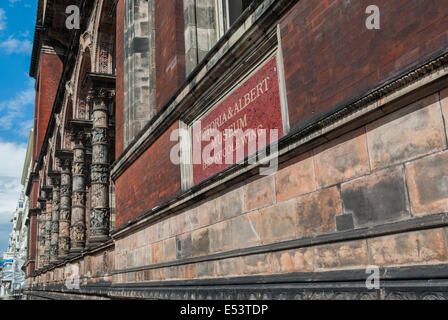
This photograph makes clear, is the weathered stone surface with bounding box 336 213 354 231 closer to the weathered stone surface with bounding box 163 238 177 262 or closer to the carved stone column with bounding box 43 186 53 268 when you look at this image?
the weathered stone surface with bounding box 163 238 177 262

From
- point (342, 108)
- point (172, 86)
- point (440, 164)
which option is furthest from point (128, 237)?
point (440, 164)

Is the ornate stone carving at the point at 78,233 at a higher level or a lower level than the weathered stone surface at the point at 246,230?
higher

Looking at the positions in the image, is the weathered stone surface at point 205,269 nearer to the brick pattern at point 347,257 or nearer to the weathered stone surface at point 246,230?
the brick pattern at point 347,257

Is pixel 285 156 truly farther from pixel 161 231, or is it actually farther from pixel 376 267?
pixel 161 231

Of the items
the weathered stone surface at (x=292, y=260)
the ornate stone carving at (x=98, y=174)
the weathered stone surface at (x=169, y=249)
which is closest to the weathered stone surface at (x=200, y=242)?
the weathered stone surface at (x=169, y=249)

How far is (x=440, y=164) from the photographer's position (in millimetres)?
2572

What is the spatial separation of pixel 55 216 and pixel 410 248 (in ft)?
80.1

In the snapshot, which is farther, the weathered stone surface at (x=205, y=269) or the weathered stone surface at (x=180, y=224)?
the weathered stone surface at (x=180, y=224)

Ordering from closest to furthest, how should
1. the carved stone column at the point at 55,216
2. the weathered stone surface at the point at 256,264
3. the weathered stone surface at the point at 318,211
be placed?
the weathered stone surface at the point at 318,211, the weathered stone surface at the point at 256,264, the carved stone column at the point at 55,216

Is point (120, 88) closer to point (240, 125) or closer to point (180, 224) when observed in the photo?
point (180, 224)

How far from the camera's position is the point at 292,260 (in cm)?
375

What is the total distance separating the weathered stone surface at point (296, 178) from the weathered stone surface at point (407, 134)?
651 mm

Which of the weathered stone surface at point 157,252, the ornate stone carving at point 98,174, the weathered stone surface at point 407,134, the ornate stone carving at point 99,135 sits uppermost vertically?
the ornate stone carving at point 99,135

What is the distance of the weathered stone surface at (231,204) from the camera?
15.4ft
